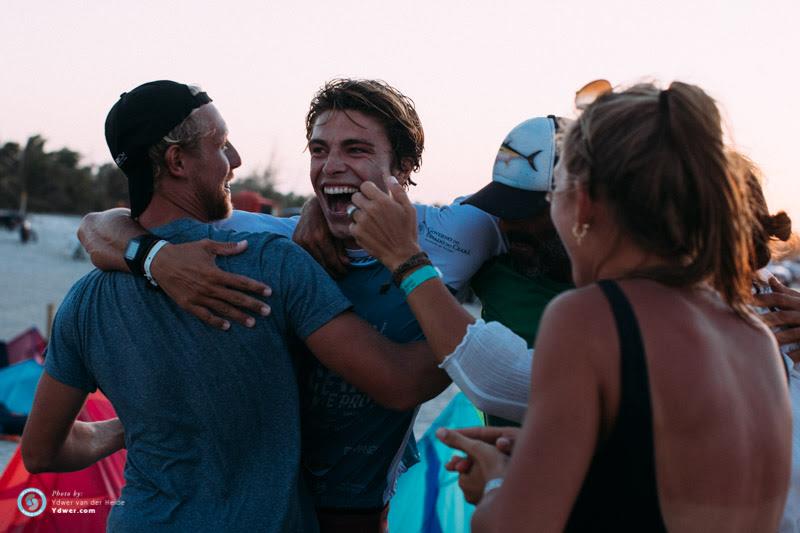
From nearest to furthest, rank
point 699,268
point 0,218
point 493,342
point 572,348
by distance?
point 572,348, point 699,268, point 493,342, point 0,218

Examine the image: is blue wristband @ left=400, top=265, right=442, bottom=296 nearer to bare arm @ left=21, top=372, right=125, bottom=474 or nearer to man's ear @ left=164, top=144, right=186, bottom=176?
man's ear @ left=164, top=144, right=186, bottom=176

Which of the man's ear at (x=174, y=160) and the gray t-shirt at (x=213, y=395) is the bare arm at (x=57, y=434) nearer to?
the gray t-shirt at (x=213, y=395)

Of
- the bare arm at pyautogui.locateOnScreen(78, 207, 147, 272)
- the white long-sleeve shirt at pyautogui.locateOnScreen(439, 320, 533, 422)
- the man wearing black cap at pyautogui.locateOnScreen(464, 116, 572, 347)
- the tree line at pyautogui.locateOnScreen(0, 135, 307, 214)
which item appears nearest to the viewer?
the white long-sleeve shirt at pyautogui.locateOnScreen(439, 320, 533, 422)

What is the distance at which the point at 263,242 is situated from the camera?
2.19 m

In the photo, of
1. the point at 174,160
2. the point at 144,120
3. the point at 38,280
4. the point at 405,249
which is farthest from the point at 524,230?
the point at 38,280

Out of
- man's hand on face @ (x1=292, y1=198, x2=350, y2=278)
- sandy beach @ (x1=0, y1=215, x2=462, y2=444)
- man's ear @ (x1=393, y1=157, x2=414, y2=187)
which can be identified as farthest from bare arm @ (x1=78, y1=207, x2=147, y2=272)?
→ sandy beach @ (x1=0, y1=215, x2=462, y2=444)

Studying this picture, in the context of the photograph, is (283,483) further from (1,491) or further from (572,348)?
(1,491)

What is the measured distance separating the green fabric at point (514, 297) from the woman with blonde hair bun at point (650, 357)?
29.2 inches

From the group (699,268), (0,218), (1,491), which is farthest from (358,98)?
(0,218)

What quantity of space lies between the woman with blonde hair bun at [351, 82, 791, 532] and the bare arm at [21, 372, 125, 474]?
1431 millimetres

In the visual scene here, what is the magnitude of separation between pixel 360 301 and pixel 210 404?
2.11 ft

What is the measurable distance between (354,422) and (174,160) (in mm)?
1000

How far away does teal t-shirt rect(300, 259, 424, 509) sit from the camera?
2457mm

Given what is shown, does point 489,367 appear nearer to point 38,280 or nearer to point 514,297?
point 514,297
